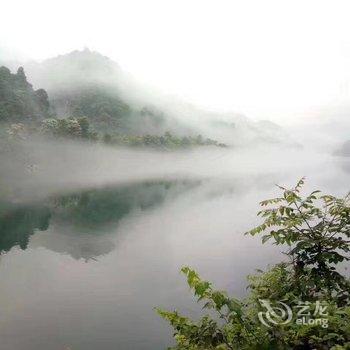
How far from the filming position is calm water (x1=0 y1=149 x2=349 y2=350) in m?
24.7

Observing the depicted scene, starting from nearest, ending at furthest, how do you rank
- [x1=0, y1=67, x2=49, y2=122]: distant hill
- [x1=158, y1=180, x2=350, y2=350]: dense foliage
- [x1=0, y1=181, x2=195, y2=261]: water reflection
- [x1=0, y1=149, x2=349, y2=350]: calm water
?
[x1=158, y1=180, x2=350, y2=350]: dense foliage
[x1=0, y1=149, x2=349, y2=350]: calm water
[x1=0, y1=181, x2=195, y2=261]: water reflection
[x1=0, y1=67, x2=49, y2=122]: distant hill

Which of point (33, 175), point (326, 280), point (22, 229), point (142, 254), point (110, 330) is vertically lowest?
point (33, 175)

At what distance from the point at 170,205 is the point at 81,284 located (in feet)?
174

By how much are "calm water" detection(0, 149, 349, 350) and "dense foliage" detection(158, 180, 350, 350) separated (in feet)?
52.6

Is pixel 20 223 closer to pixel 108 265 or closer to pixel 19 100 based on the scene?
pixel 108 265

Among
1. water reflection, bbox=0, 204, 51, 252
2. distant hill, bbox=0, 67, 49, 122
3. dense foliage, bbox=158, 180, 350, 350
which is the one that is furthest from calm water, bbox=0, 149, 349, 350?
distant hill, bbox=0, 67, 49, 122

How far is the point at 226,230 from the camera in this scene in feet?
193

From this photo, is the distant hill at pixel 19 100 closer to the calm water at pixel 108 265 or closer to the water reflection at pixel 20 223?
the calm water at pixel 108 265

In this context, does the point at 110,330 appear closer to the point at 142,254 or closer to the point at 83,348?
the point at 83,348

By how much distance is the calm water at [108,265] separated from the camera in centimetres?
2470

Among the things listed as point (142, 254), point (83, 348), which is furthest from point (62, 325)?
point (142, 254)

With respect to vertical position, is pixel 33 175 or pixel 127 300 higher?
pixel 127 300

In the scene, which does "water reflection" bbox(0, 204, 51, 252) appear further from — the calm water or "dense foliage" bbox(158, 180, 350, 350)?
"dense foliage" bbox(158, 180, 350, 350)

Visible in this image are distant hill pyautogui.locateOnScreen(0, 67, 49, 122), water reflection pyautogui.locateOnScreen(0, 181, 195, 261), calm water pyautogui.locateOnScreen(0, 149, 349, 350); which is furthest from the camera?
distant hill pyautogui.locateOnScreen(0, 67, 49, 122)
